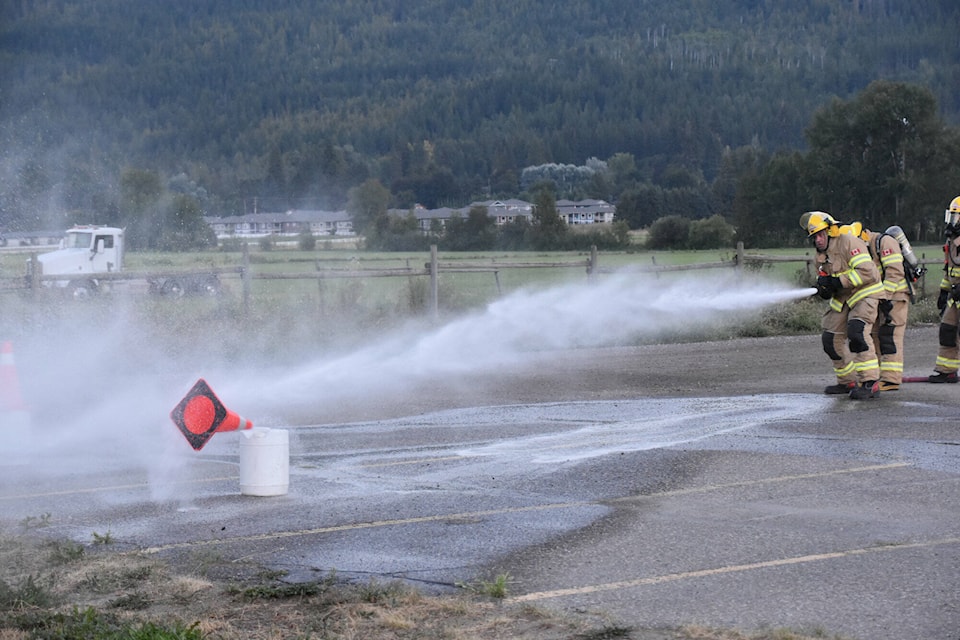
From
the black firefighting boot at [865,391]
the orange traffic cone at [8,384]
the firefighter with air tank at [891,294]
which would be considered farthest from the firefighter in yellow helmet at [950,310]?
the orange traffic cone at [8,384]

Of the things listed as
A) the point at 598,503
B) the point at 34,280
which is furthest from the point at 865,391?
the point at 34,280

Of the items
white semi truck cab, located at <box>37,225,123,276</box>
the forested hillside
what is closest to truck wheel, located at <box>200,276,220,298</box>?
white semi truck cab, located at <box>37,225,123,276</box>

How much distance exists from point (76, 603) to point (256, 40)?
184 metres

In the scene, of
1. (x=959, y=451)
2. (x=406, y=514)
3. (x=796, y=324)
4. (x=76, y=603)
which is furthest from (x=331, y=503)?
(x=796, y=324)

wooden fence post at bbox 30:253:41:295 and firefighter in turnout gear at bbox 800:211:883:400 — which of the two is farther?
wooden fence post at bbox 30:253:41:295

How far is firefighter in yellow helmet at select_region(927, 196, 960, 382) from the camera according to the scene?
13.9 m

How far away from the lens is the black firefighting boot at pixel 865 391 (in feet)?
42.3

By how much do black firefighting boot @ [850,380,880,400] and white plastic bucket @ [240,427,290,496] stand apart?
703cm

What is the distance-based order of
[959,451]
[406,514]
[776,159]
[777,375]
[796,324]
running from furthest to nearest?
[776,159], [796,324], [777,375], [959,451], [406,514]

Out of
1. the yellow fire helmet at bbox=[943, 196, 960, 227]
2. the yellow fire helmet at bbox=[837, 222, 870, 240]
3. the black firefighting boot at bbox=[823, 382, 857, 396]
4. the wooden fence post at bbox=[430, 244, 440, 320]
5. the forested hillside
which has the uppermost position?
the forested hillside

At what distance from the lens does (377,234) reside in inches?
2781

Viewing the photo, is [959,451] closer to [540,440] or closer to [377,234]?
[540,440]

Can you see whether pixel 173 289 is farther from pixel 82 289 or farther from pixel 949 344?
pixel 949 344

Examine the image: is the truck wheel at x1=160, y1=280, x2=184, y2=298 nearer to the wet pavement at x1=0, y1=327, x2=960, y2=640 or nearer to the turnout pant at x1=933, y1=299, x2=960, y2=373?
the wet pavement at x1=0, y1=327, x2=960, y2=640
